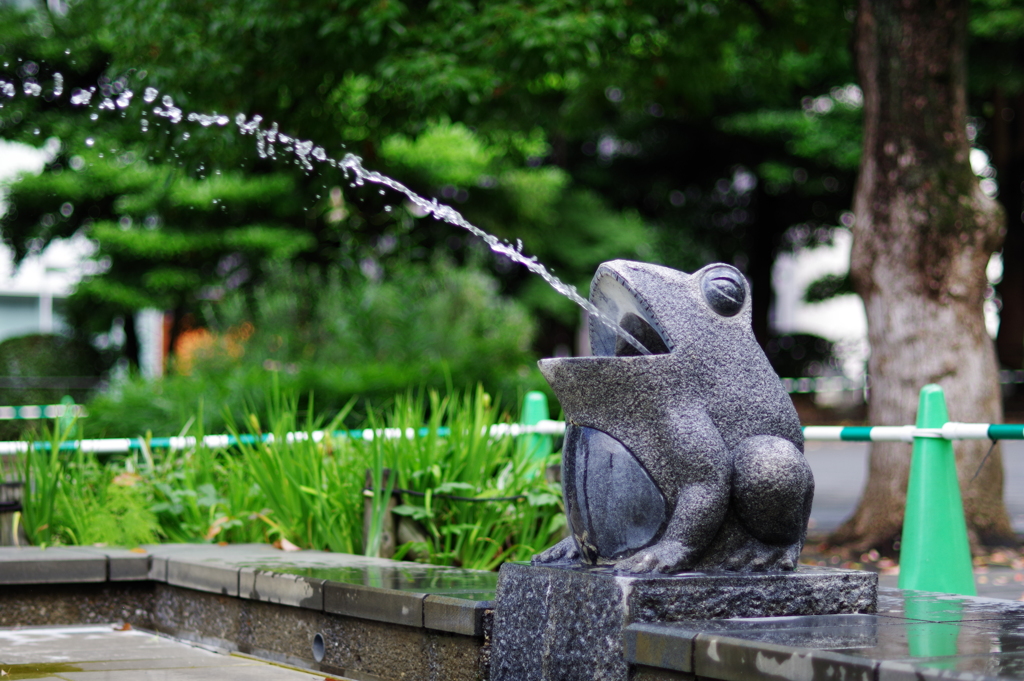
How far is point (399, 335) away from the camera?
516 inches

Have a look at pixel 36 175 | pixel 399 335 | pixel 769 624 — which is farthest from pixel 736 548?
pixel 36 175

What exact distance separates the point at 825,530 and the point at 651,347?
247 inches

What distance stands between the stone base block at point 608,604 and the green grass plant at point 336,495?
1.68 m

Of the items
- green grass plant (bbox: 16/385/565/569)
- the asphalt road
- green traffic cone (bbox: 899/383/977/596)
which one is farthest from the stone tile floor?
the asphalt road

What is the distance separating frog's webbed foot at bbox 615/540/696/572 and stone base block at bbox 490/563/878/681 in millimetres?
54

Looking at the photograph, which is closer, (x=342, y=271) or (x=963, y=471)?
(x=963, y=471)

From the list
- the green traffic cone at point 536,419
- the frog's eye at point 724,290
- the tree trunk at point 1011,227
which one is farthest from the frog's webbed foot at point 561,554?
the tree trunk at point 1011,227

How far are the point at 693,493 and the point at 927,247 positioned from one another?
513 centimetres

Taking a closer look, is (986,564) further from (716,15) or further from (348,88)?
(348,88)

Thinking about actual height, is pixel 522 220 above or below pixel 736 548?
above

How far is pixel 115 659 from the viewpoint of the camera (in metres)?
4.86

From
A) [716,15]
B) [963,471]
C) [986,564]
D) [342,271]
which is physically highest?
[716,15]

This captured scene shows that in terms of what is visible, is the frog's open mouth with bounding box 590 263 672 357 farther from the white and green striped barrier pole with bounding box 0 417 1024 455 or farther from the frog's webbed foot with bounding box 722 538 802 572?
the white and green striped barrier pole with bounding box 0 417 1024 455

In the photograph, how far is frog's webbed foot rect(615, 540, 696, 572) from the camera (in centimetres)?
375
